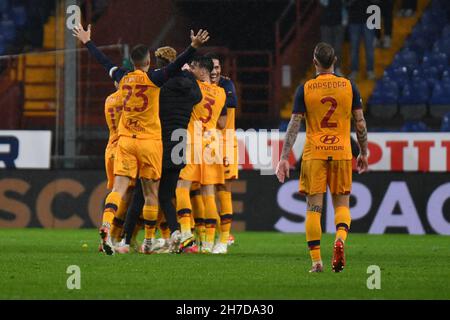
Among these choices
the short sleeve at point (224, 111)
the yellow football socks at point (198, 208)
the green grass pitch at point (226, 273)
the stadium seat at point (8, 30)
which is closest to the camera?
the green grass pitch at point (226, 273)

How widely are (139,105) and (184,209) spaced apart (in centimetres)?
130

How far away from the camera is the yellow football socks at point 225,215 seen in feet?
42.5

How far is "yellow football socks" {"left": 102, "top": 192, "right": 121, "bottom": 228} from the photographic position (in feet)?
37.1

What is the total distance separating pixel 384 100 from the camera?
20188mm

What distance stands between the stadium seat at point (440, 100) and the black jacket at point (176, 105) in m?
7.96

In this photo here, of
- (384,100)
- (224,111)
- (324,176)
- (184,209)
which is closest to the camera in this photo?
(324,176)

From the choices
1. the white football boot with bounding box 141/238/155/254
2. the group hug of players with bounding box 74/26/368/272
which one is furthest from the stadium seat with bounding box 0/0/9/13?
the white football boot with bounding box 141/238/155/254

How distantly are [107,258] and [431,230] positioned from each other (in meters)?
7.24

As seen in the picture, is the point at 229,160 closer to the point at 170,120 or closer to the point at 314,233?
the point at 170,120

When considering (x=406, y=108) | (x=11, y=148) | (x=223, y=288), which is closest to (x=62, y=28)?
(x=11, y=148)

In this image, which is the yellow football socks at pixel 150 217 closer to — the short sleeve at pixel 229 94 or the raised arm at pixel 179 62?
the raised arm at pixel 179 62

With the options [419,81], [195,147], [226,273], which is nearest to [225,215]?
[195,147]

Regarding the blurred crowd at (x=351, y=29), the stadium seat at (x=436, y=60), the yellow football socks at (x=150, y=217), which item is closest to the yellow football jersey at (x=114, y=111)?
the yellow football socks at (x=150, y=217)

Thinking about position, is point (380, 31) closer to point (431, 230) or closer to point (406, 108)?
point (406, 108)
